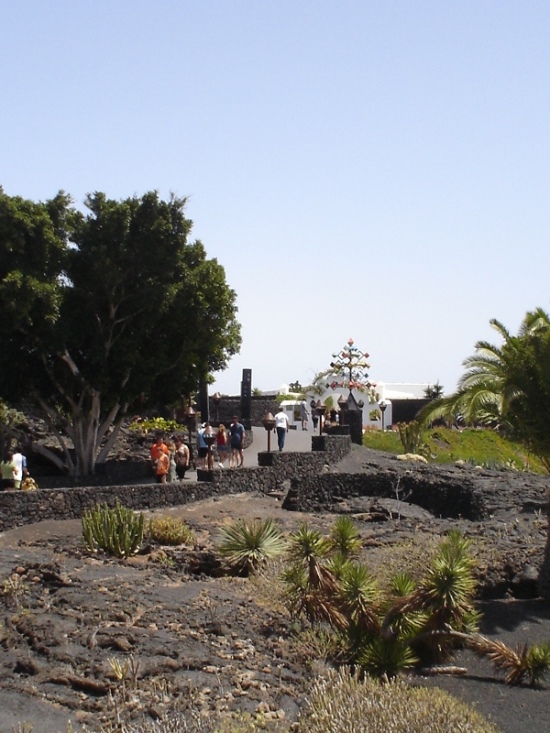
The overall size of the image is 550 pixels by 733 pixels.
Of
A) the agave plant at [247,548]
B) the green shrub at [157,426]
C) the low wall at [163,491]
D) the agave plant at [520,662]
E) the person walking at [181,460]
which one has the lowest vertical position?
the agave plant at [520,662]

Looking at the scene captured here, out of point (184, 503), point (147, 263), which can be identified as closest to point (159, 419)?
point (147, 263)

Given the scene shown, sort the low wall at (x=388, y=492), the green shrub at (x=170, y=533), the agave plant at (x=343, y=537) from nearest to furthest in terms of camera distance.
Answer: the agave plant at (x=343, y=537), the green shrub at (x=170, y=533), the low wall at (x=388, y=492)

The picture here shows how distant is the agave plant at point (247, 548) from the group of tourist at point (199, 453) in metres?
8.38

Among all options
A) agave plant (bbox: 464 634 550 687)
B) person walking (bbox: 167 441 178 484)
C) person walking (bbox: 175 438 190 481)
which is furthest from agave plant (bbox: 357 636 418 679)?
person walking (bbox: 175 438 190 481)

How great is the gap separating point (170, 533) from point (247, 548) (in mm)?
3671

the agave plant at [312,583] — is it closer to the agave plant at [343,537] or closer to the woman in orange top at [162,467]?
the agave plant at [343,537]

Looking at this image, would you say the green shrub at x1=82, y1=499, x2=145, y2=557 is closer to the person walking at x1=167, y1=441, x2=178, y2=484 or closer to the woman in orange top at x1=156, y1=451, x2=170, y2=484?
the woman in orange top at x1=156, y1=451, x2=170, y2=484

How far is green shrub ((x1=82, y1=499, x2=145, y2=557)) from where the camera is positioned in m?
16.8

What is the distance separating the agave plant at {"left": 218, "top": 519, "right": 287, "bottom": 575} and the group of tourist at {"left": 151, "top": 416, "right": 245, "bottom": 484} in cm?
838

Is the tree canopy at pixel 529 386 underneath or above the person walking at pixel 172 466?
Result: above

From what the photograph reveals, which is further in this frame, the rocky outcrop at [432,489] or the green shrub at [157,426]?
the green shrub at [157,426]

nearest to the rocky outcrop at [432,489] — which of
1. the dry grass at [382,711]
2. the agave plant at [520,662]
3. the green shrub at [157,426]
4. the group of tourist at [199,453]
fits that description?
the group of tourist at [199,453]

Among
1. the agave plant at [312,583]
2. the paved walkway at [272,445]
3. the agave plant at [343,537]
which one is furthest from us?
the paved walkway at [272,445]

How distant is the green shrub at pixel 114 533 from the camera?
55.2 ft
